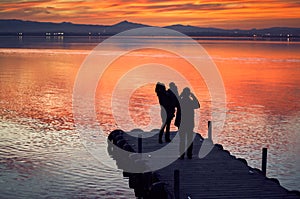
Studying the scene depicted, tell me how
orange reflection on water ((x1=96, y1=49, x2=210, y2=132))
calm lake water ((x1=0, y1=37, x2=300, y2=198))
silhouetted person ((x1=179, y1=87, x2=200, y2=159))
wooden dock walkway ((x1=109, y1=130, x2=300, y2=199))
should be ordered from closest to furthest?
wooden dock walkway ((x1=109, y1=130, x2=300, y2=199)) → silhouetted person ((x1=179, y1=87, x2=200, y2=159)) → calm lake water ((x1=0, y1=37, x2=300, y2=198)) → orange reflection on water ((x1=96, y1=49, x2=210, y2=132))

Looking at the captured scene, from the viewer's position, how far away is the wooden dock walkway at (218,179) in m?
12.4

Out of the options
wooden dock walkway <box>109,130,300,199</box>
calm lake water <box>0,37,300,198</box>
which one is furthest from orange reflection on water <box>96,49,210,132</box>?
wooden dock walkway <box>109,130,300,199</box>

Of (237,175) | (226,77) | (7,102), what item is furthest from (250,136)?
(226,77)

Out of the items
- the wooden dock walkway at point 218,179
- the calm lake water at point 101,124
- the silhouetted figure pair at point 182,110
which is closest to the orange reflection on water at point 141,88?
the calm lake water at point 101,124

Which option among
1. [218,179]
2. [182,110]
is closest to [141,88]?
[182,110]

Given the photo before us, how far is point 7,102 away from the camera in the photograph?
1441 inches

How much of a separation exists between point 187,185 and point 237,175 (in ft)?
5.93

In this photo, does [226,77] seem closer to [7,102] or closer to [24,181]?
[7,102]

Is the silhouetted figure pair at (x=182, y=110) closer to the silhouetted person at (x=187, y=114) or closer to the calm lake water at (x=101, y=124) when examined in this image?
the silhouetted person at (x=187, y=114)

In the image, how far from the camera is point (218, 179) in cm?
1372

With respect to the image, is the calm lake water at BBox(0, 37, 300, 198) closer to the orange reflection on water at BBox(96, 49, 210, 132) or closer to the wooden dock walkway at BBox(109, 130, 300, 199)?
the orange reflection on water at BBox(96, 49, 210, 132)

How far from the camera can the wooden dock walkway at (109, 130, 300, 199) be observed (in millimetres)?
12414

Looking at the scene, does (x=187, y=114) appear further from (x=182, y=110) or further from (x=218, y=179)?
(x=218, y=179)

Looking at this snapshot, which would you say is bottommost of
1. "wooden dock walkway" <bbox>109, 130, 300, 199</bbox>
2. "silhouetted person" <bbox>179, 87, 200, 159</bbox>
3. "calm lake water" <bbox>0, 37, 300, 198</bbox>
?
"calm lake water" <bbox>0, 37, 300, 198</bbox>
